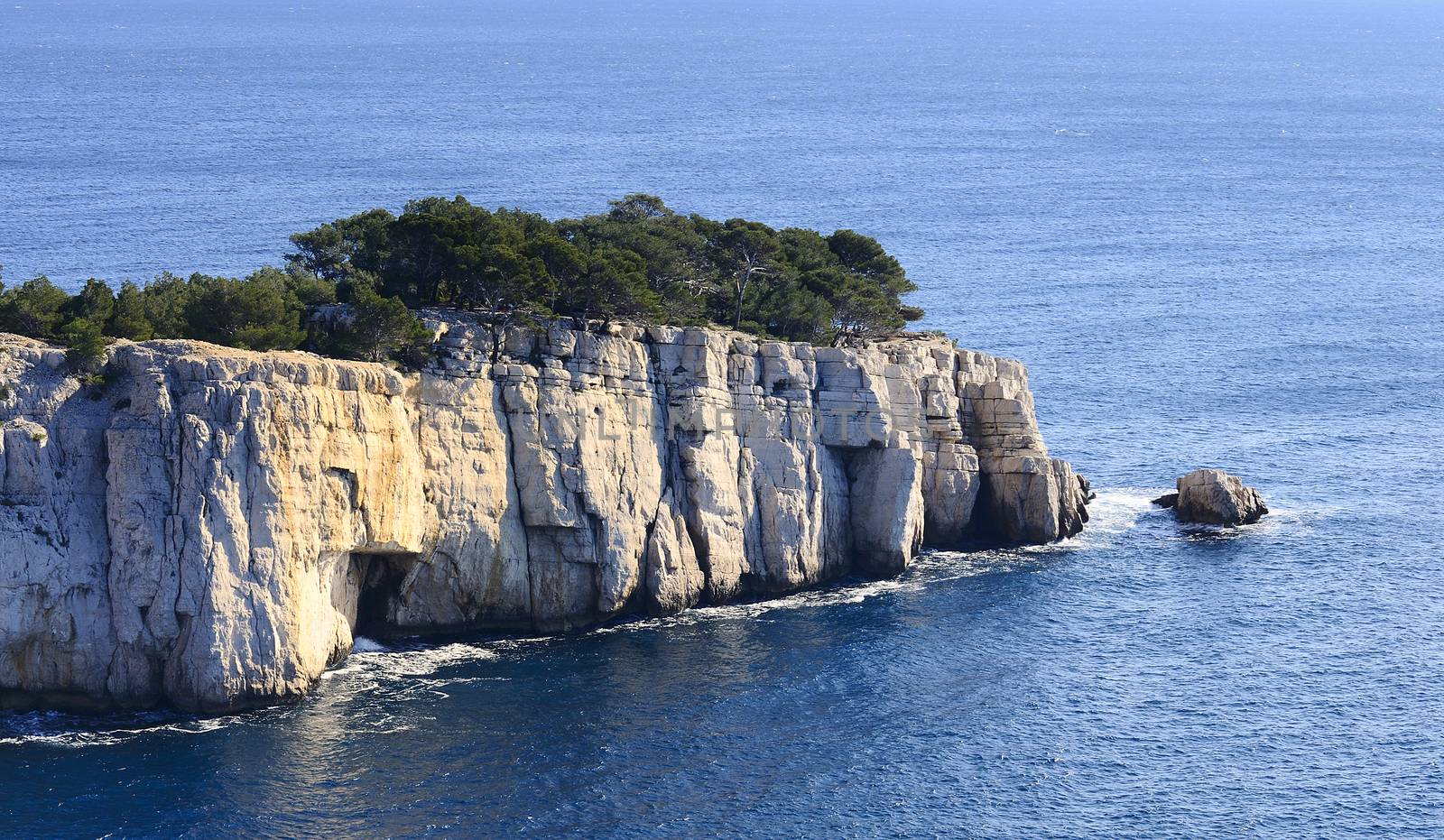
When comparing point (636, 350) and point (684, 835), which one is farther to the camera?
point (636, 350)

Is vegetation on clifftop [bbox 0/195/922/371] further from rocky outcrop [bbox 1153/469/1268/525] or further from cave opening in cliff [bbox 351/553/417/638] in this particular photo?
rocky outcrop [bbox 1153/469/1268/525]

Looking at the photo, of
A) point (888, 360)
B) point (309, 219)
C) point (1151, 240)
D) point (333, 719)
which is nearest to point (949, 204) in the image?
point (1151, 240)

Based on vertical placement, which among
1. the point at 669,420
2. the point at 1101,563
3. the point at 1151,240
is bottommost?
the point at 1101,563

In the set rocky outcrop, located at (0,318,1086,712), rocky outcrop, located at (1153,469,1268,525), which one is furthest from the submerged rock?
rocky outcrop, located at (0,318,1086,712)

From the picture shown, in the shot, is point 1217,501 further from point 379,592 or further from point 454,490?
point 379,592

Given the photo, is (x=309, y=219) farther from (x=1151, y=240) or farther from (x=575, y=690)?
(x=575, y=690)

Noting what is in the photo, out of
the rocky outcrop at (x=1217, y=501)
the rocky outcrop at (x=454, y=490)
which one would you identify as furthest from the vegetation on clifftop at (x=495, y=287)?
the rocky outcrop at (x=1217, y=501)

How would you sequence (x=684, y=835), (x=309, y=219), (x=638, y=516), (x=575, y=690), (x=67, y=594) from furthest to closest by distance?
(x=309, y=219) < (x=638, y=516) < (x=575, y=690) < (x=67, y=594) < (x=684, y=835)
